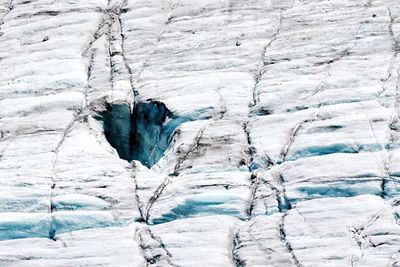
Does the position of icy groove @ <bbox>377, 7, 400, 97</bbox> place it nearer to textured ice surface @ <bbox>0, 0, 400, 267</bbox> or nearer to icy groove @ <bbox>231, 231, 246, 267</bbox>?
textured ice surface @ <bbox>0, 0, 400, 267</bbox>

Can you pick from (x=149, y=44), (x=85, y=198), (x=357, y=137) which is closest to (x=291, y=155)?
(x=357, y=137)

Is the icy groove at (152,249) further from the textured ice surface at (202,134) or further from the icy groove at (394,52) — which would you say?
the icy groove at (394,52)

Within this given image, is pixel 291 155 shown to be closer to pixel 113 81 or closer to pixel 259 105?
pixel 259 105

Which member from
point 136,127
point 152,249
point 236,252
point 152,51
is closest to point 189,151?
point 136,127

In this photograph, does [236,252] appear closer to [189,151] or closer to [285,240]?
[285,240]

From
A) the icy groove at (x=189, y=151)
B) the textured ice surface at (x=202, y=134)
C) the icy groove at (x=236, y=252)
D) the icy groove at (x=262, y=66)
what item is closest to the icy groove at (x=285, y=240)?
the textured ice surface at (x=202, y=134)

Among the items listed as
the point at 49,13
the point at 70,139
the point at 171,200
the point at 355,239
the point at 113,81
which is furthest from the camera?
the point at 49,13
